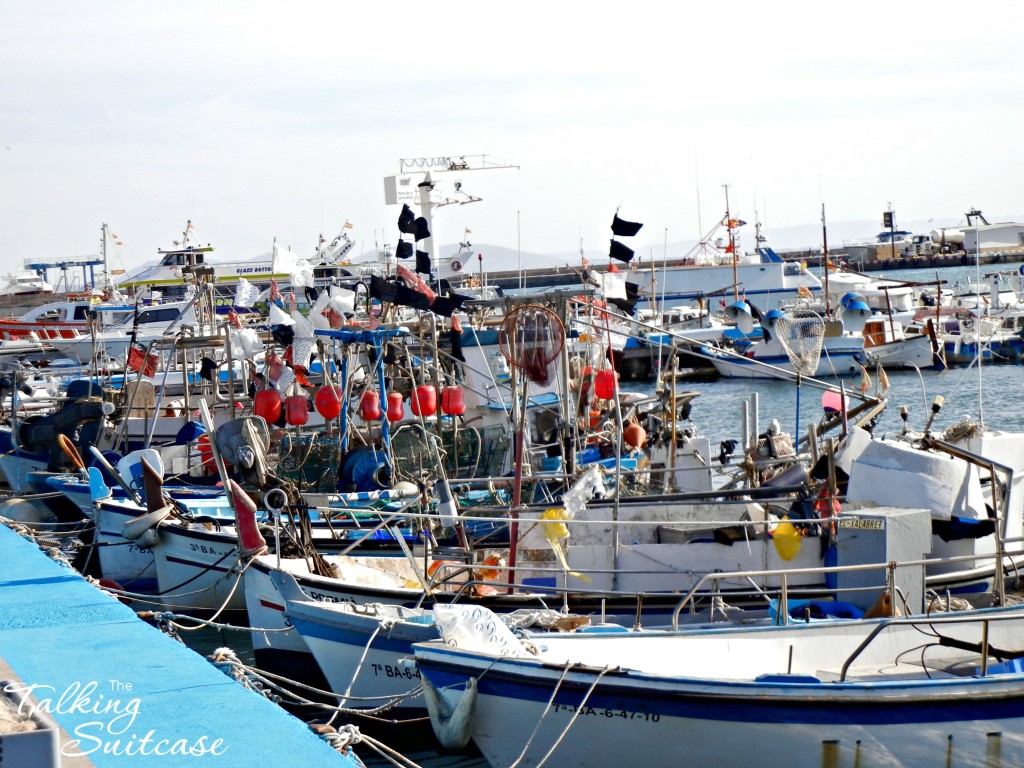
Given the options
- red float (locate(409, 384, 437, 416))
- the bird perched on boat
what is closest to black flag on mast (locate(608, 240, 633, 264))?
red float (locate(409, 384, 437, 416))

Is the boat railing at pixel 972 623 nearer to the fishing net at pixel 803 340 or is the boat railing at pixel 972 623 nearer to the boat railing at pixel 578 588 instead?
the boat railing at pixel 578 588

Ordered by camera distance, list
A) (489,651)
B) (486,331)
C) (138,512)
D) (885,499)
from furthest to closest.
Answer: (486,331)
(138,512)
(885,499)
(489,651)

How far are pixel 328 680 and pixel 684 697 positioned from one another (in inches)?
161

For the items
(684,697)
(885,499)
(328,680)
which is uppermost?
(885,499)

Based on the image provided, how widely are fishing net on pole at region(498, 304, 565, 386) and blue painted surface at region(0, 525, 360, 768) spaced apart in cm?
406

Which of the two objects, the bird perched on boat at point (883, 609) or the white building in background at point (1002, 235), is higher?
the white building in background at point (1002, 235)

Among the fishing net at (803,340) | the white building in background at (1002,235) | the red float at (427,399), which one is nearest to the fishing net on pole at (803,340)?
the fishing net at (803,340)

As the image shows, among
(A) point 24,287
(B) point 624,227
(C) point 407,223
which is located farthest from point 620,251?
(A) point 24,287

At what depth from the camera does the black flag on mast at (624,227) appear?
54.5 ft

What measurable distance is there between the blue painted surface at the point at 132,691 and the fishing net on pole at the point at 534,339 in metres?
4.06

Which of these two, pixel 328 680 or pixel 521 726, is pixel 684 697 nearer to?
pixel 521 726

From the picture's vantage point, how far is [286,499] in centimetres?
1198

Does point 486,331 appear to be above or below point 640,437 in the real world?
above

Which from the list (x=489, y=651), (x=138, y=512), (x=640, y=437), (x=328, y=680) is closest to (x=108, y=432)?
(x=138, y=512)
